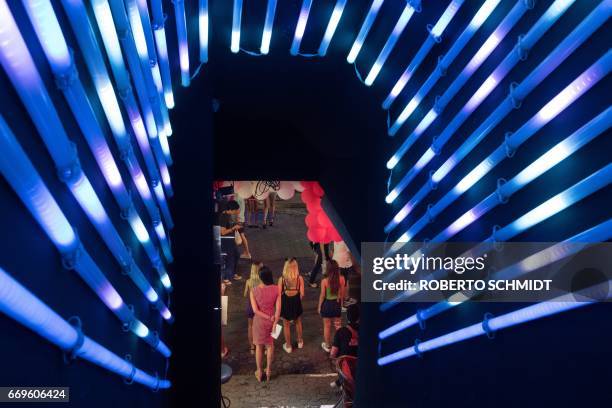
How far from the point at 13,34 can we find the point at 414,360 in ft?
9.59

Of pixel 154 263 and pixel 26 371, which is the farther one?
pixel 154 263

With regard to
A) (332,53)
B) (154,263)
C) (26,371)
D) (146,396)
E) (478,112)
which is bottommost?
(146,396)

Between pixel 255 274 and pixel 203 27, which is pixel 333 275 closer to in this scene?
pixel 255 274

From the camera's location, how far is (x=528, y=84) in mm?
2066

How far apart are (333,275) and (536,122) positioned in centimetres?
719

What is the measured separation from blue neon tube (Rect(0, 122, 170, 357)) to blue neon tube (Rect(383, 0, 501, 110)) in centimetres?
187

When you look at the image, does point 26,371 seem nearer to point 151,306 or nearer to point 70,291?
point 70,291

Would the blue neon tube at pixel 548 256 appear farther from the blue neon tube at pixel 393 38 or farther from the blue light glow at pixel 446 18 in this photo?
the blue neon tube at pixel 393 38

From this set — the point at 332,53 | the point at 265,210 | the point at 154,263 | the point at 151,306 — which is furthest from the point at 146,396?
the point at 265,210

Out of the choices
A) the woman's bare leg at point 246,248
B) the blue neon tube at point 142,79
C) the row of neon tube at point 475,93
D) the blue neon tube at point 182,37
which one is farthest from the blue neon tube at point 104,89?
the woman's bare leg at point 246,248

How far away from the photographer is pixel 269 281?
8531mm

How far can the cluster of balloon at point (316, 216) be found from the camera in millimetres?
6827

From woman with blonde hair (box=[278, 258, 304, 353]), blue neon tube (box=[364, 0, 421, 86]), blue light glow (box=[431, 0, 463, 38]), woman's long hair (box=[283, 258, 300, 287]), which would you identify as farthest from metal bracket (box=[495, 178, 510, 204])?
woman's long hair (box=[283, 258, 300, 287])

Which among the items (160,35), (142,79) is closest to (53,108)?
(142,79)
